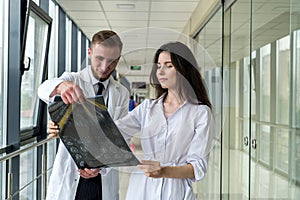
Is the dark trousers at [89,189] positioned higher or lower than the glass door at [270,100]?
lower

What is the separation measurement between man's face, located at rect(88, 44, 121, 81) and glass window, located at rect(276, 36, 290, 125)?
44.0 inches

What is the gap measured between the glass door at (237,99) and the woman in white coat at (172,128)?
5.03 ft

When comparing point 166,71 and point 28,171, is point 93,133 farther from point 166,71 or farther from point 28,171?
point 28,171

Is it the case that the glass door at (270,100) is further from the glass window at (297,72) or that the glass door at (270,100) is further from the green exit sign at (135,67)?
the green exit sign at (135,67)

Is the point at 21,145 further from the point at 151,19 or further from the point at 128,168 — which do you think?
the point at 128,168

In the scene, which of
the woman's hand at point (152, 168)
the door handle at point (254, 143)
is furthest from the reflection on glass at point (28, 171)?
the woman's hand at point (152, 168)

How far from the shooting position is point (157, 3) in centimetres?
432

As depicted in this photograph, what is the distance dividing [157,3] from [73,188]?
9.57 feet

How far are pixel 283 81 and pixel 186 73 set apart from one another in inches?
43.6

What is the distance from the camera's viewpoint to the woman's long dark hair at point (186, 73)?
1379 mm

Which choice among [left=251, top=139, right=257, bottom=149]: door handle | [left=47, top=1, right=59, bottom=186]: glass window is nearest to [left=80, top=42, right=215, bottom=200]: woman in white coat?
[left=251, top=139, right=257, bottom=149]: door handle

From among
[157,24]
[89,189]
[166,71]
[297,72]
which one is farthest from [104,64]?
[157,24]

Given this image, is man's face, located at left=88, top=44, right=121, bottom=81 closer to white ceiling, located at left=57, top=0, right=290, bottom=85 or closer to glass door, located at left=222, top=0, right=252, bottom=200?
white ceiling, located at left=57, top=0, right=290, bottom=85

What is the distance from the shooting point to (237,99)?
3.32 metres
